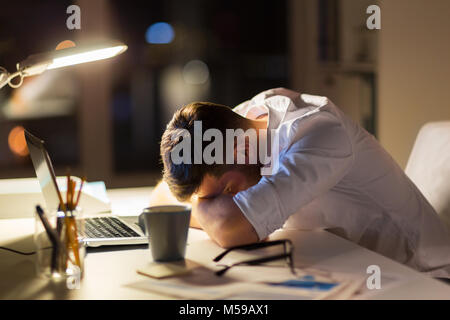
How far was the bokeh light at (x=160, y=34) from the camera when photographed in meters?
4.25

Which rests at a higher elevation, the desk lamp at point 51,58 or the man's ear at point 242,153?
the desk lamp at point 51,58

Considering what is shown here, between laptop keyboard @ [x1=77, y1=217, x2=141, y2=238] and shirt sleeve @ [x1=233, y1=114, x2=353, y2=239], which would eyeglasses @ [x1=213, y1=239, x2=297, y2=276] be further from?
laptop keyboard @ [x1=77, y1=217, x2=141, y2=238]

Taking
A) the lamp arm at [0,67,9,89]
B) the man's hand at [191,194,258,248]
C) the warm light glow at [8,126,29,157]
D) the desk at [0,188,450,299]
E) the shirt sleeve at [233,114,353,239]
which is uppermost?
the lamp arm at [0,67,9,89]

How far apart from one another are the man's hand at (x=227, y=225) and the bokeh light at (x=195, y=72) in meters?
3.29

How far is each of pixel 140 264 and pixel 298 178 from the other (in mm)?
380

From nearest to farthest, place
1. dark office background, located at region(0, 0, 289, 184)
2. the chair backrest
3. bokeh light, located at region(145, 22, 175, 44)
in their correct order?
the chair backrest
dark office background, located at region(0, 0, 289, 184)
bokeh light, located at region(145, 22, 175, 44)

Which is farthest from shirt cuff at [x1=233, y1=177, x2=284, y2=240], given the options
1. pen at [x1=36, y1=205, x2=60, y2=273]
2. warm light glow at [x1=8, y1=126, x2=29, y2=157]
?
warm light glow at [x1=8, y1=126, x2=29, y2=157]

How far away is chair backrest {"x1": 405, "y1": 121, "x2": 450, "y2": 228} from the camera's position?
1518mm

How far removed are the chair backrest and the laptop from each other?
0.84 meters

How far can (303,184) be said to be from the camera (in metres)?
1.17

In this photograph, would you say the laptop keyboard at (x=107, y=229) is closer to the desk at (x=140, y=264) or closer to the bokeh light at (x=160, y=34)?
the desk at (x=140, y=264)

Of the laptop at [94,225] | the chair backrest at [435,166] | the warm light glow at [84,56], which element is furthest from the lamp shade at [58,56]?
the chair backrest at [435,166]

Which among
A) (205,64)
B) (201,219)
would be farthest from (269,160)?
(205,64)
